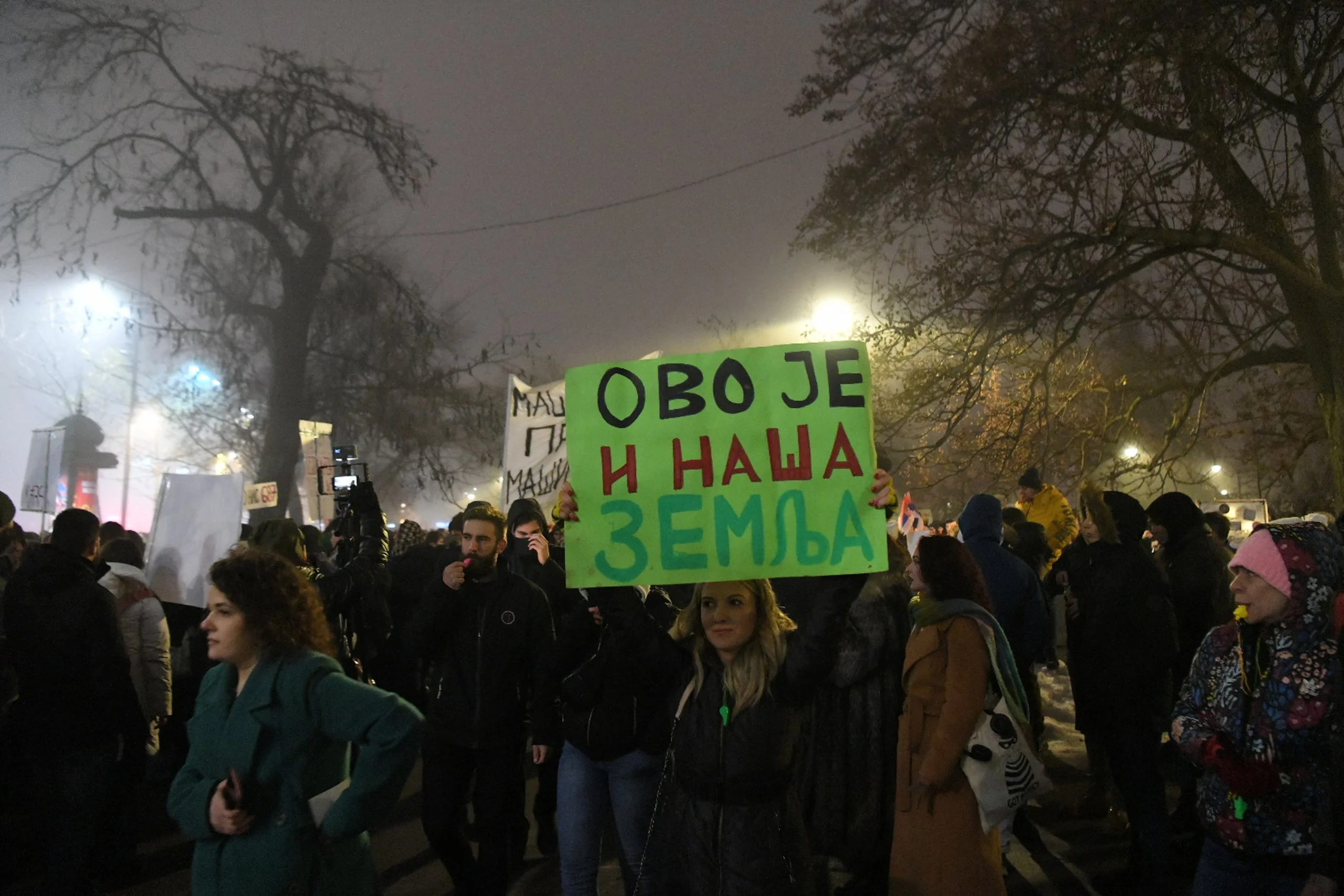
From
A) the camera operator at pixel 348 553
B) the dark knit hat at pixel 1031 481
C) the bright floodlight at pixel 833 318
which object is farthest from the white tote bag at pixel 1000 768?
the bright floodlight at pixel 833 318

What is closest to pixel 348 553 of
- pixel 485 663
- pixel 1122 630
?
pixel 485 663

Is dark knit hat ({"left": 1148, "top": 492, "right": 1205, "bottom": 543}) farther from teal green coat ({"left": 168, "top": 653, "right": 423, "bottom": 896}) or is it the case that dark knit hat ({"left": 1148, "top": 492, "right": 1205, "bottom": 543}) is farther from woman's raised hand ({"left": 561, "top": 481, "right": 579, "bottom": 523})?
teal green coat ({"left": 168, "top": 653, "right": 423, "bottom": 896})

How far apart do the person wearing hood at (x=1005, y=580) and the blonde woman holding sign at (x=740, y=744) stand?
3016 millimetres

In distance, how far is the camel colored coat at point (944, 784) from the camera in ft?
13.0

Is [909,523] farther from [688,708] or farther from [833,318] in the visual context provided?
[833,318]

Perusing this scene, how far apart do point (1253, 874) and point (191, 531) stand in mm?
6473

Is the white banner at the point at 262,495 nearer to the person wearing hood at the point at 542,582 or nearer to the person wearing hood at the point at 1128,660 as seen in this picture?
the person wearing hood at the point at 542,582

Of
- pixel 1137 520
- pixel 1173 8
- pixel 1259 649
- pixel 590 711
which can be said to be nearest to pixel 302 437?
pixel 590 711

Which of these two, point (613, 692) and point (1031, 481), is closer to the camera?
point (613, 692)

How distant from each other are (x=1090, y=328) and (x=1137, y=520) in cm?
837

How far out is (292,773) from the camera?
2979 millimetres

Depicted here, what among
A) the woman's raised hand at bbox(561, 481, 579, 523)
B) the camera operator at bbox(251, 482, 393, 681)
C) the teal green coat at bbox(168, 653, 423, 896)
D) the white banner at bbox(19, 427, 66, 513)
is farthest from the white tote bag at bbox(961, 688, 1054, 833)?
the white banner at bbox(19, 427, 66, 513)

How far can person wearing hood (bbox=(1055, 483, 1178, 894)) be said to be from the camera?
17.1ft

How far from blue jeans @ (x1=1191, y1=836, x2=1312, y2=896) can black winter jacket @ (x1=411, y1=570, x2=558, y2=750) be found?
2761 millimetres
